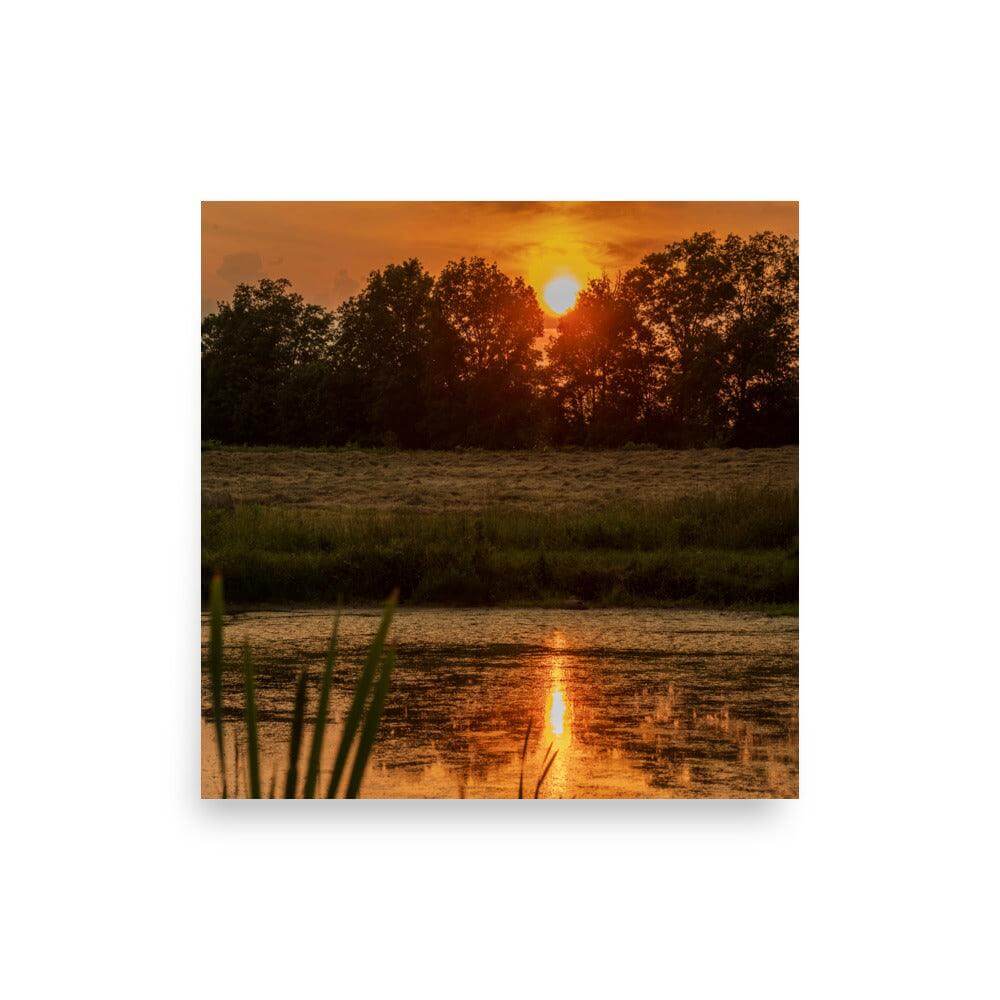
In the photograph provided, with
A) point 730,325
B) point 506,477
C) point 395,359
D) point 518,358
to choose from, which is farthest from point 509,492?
point 730,325

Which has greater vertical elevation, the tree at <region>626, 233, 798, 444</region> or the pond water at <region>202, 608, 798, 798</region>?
the tree at <region>626, 233, 798, 444</region>

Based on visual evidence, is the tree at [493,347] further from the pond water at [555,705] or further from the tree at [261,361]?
the pond water at [555,705]

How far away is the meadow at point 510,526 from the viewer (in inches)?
139

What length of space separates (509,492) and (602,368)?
0.48 meters

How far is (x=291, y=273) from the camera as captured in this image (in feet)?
11.6

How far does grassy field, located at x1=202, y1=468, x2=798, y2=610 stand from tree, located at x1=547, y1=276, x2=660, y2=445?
280 millimetres

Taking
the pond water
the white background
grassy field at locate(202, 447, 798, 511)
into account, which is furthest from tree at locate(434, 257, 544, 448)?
the pond water

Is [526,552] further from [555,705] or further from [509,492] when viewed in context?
[555,705]

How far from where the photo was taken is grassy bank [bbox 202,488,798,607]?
3529 mm

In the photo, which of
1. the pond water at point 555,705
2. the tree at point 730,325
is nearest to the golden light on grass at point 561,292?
the tree at point 730,325

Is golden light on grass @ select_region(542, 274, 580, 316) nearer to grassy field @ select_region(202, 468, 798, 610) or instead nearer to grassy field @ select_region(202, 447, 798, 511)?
grassy field @ select_region(202, 447, 798, 511)
